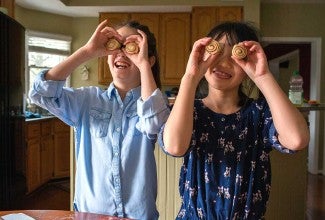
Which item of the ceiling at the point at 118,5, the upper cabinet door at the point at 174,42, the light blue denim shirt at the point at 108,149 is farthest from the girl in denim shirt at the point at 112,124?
the upper cabinet door at the point at 174,42

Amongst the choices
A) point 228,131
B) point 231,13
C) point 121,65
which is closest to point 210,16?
point 231,13

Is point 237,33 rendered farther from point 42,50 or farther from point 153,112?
point 42,50

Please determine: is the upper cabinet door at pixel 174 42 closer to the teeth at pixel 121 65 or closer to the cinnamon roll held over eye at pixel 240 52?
the teeth at pixel 121 65

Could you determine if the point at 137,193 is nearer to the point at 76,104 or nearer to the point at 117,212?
the point at 117,212

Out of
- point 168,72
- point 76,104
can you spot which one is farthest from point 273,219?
point 168,72

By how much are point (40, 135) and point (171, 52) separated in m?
1.88

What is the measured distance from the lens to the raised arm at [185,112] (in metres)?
0.81

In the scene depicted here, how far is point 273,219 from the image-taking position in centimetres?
219

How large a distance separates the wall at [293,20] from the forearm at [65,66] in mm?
4023

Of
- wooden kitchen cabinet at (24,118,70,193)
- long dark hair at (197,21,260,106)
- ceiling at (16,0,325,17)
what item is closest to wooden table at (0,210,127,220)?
long dark hair at (197,21,260,106)

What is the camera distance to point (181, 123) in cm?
80

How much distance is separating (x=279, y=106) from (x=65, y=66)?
577mm

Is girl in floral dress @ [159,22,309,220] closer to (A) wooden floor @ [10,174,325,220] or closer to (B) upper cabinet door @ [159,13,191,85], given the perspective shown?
(A) wooden floor @ [10,174,325,220]

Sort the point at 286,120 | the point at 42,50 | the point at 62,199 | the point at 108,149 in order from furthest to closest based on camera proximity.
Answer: the point at 42,50 < the point at 62,199 < the point at 108,149 < the point at 286,120
